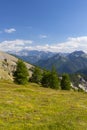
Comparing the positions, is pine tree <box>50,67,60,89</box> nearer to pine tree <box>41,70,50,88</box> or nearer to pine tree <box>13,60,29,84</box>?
pine tree <box>41,70,50,88</box>

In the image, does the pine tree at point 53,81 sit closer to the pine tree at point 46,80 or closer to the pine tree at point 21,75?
the pine tree at point 46,80

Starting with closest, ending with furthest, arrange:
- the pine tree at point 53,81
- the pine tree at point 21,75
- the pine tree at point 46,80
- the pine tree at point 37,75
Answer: the pine tree at point 21,75
the pine tree at point 53,81
the pine tree at point 46,80
the pine tree at point 37,75

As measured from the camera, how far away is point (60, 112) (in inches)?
1355

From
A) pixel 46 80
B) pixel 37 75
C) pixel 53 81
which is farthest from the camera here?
pixel 37 75

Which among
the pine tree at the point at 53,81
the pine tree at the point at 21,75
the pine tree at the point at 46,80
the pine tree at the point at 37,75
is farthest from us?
the pine tree at the point at 37,75

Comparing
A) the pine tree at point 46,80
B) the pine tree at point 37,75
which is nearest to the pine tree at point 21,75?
the pine tree at point 46,80

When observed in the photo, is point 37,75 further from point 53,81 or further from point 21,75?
point 21,75

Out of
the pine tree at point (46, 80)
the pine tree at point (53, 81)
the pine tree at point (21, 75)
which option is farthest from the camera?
the pine tree at point (46, 80)

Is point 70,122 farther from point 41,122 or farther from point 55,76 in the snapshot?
point 55,76

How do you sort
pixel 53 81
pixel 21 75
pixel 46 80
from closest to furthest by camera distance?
pixel 21 75, pixel 53 81, pixel 46 80

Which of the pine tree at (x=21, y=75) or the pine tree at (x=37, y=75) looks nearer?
the pine tree at (x=21, y=75)

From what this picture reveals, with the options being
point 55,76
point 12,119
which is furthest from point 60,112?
point 55,76

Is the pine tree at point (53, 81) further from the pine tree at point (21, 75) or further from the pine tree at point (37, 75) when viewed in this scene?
the pine tree at point (21, 75)

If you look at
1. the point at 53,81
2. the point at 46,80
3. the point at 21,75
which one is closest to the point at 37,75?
the point at 46,80
